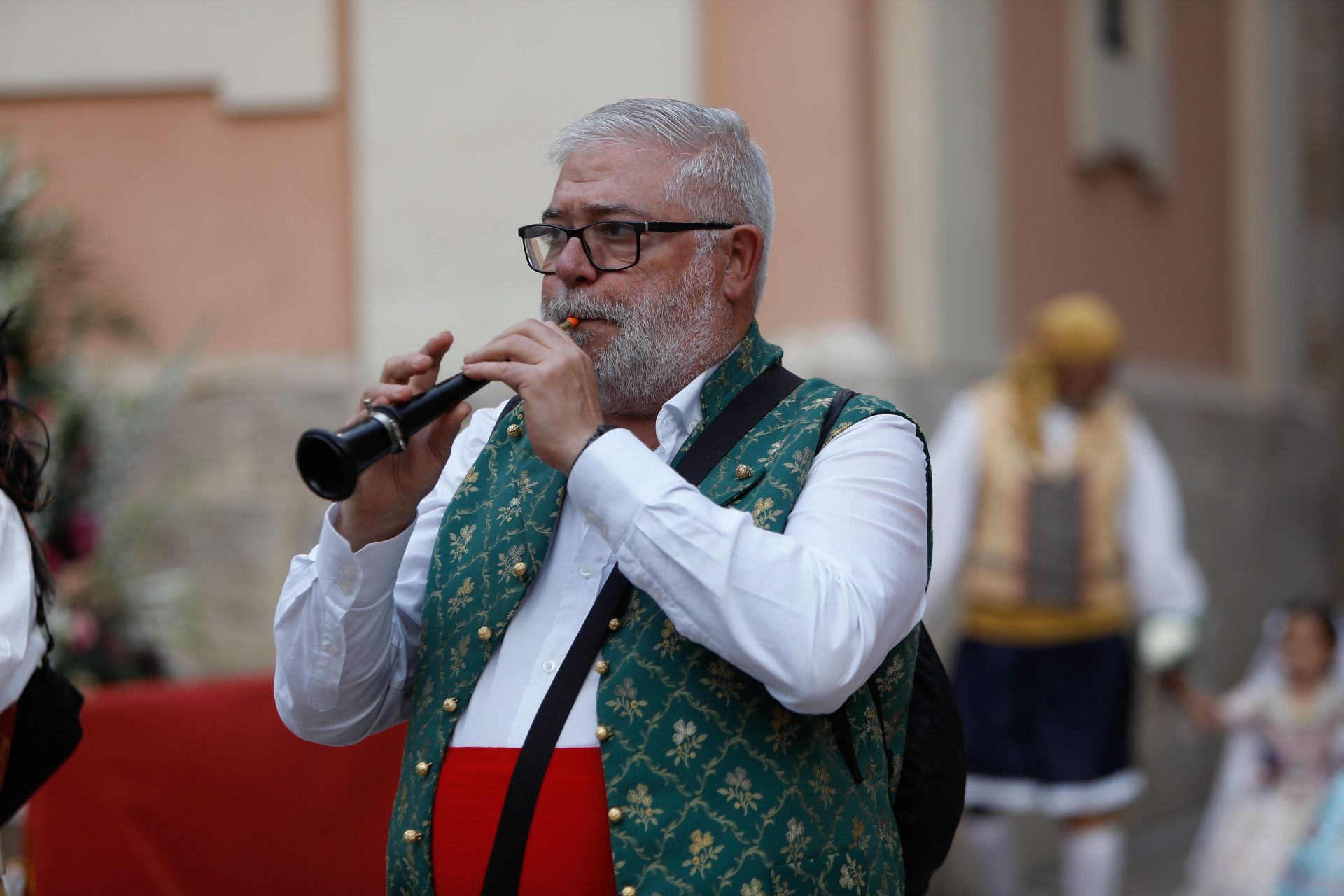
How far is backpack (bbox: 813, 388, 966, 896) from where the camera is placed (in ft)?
7.61

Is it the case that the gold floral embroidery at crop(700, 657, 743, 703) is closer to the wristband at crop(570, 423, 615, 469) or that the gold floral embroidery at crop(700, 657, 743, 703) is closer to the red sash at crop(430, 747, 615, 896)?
the red sash at crop(430, 747, 615, 896)

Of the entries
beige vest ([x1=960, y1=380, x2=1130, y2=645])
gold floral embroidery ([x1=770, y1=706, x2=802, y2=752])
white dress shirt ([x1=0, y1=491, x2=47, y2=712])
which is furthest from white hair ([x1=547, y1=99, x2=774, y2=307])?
beige vest ([x1=960, y1=380, x2=1130, y2=645])

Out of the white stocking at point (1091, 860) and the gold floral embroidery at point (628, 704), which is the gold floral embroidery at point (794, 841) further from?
the white stocking at point (1091, 860)

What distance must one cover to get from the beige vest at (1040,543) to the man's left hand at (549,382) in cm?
421

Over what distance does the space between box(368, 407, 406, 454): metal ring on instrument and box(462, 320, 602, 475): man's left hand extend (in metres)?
0.12

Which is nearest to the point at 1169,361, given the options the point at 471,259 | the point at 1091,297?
the point at 1091,297

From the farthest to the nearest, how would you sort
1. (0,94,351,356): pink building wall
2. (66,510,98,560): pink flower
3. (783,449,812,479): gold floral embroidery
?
(0,94,351,356): pink building wall
(66,510,98,560): pink flower
(783,449,812,479): gold floral embroidery

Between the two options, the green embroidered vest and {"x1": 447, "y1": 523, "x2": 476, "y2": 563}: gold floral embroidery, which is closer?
the green embroidered vest

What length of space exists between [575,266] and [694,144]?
257 mm

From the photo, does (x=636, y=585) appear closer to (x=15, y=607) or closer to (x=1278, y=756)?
(x=15, y=607)

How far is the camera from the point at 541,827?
6.90ft

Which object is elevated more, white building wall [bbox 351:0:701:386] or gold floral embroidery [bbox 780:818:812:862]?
white building wall [bbox 351:0:701:386]

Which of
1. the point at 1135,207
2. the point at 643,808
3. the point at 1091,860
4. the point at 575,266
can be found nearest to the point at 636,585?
the point at 643,808

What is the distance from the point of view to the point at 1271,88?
30.1 ft
